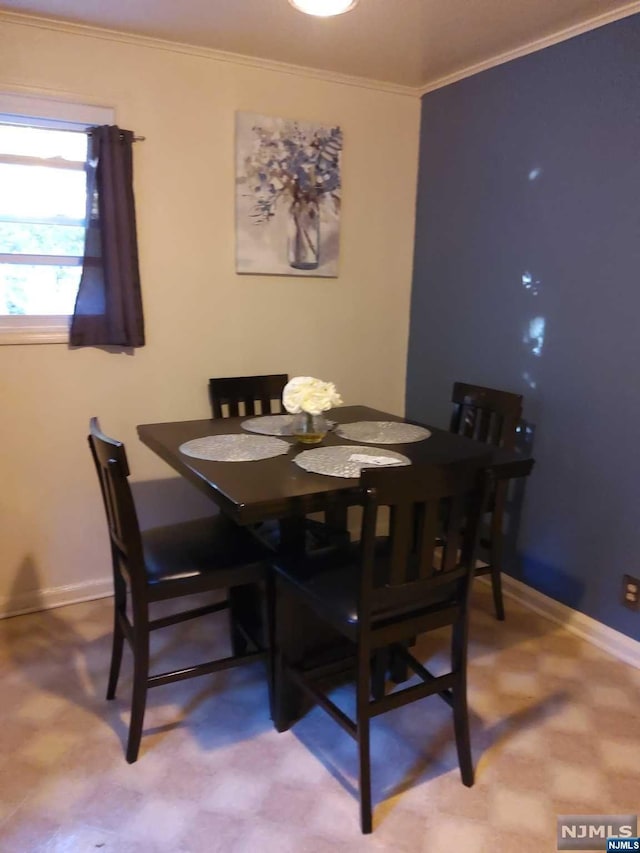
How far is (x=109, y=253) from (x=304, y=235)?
3.14 ft

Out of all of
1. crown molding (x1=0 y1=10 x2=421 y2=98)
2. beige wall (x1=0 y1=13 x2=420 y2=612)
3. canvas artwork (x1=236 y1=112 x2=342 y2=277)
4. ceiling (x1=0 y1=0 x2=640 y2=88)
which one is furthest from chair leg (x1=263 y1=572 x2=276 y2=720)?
crown molding (x1=0 y1=10 x2=421 y2=98)

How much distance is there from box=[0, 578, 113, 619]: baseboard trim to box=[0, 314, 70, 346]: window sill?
3.66ft

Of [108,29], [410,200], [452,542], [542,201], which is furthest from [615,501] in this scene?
[108,29]

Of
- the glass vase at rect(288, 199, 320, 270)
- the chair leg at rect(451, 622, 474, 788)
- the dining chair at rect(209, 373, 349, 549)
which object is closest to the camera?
the chair leg at rect(451, 622, 474, 788)

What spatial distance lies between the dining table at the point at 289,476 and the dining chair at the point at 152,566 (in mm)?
142

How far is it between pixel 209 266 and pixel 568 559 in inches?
82.0

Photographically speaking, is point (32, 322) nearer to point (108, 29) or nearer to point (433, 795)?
point (108, 29)

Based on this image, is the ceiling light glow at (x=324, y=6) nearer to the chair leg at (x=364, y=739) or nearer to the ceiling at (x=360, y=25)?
the ceiling at (x=360, y=25)

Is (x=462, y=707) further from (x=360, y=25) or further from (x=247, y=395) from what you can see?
(x=360, y=25)

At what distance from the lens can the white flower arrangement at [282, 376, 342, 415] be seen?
7.21 ft

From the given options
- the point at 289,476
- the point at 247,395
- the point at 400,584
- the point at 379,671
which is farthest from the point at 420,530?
the point at 247,395

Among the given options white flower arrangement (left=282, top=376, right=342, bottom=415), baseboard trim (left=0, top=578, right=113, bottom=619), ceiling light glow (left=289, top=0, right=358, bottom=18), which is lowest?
baseboard trim (left=0, top=578, right=113, bottom=619)

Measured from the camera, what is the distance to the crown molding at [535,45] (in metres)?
2.23

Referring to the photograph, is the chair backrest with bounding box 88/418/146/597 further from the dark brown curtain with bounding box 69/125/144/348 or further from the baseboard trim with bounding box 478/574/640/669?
the baseboard trim with bounding box 478/574/640/669
